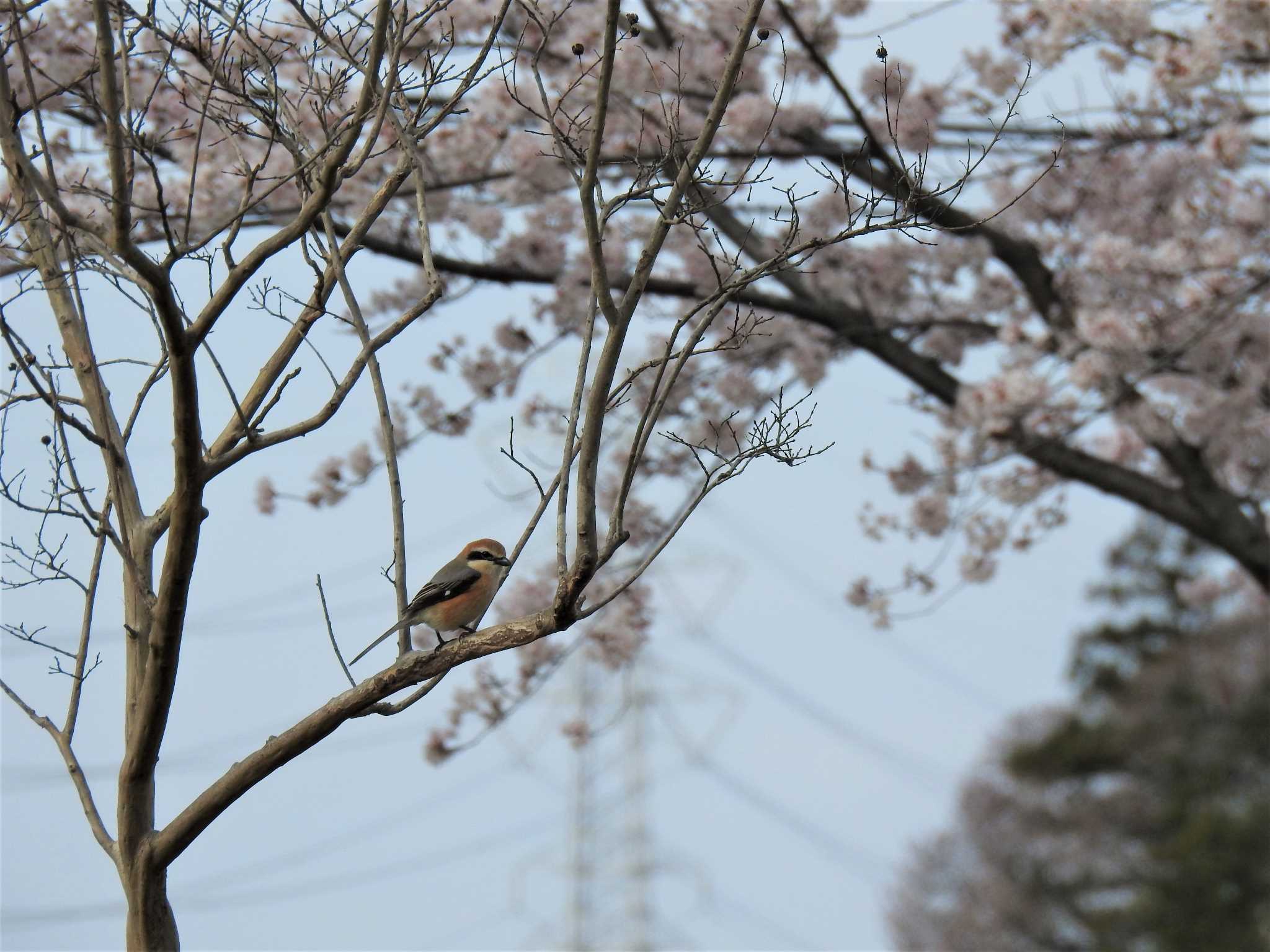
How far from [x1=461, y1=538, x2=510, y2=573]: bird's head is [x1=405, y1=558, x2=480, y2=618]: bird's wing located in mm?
56

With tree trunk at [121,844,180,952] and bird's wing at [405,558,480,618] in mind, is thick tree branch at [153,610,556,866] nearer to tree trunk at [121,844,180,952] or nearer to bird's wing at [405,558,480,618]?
tree trunk at [121,844,180,952]

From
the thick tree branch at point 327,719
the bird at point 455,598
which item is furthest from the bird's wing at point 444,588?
the thick tree branch at point 327,719

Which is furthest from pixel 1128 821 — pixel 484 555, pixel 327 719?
pixel 327 719

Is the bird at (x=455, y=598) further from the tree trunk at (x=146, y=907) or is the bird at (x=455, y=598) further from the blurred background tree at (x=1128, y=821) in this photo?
the blurred background tree at (x=1128, y=821)

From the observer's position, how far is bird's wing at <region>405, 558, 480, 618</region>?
4.17 m

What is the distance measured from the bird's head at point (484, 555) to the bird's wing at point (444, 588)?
0.06 metres

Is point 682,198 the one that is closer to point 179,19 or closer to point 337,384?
point 337,384

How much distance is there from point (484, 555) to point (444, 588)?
11.0 inches

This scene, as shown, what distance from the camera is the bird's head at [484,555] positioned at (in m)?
4.36

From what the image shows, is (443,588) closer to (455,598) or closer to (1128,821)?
(455,598)

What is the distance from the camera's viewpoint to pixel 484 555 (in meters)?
4.44

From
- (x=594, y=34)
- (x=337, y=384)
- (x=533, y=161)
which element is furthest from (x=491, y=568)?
(x=594, y=34)

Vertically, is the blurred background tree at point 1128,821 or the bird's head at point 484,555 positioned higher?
the blurred background tree at point 1128,821

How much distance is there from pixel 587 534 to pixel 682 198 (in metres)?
0.73
